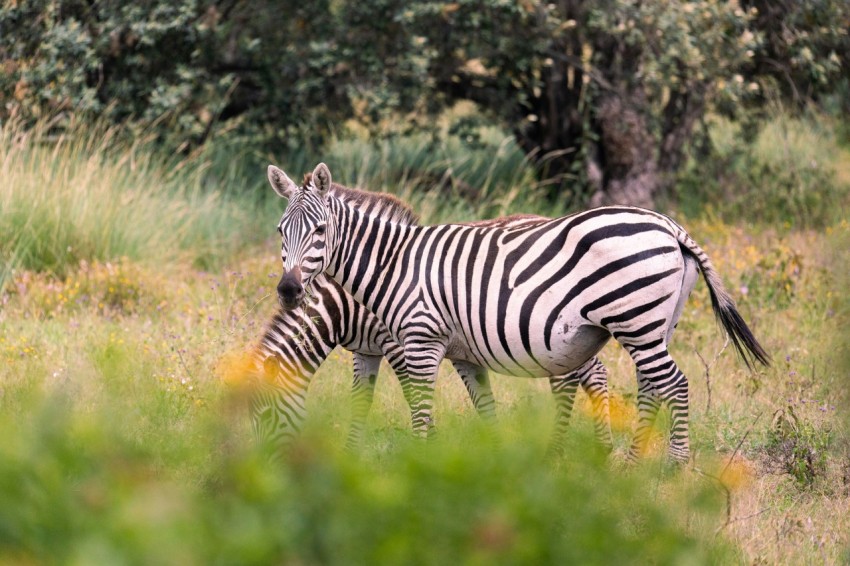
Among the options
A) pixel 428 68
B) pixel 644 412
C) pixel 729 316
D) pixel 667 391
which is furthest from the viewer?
pixel 428 68

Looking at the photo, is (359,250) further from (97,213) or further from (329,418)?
(97,213)

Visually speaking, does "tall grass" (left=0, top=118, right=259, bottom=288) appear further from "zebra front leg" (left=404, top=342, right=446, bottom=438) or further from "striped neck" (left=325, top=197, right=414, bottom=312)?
"zebra front leg" (left=404, top=342, right=446, bottom=438)

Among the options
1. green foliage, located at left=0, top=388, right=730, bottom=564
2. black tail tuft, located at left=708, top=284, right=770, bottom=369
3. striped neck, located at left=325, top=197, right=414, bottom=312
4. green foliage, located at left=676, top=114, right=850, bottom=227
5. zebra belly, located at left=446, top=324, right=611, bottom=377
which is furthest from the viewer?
green foliage, located at left=676, top=114, right=850, bottom=227

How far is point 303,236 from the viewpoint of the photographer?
17.6 ft

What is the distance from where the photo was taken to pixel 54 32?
35.8 ft

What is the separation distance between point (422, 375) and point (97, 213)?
17.4ft

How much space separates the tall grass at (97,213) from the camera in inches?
372

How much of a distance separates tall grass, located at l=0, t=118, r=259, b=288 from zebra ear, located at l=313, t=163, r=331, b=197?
441 centimetres

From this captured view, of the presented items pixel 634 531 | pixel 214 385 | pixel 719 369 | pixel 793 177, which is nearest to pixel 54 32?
pixel 214 385

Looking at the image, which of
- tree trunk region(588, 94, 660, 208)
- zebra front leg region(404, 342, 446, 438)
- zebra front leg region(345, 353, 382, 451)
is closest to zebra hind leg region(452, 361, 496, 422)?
zebra front leg region(404, 342, 446, 438)

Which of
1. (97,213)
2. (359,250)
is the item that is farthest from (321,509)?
(97,213)

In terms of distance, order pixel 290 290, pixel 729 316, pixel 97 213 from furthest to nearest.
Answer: pixel 97 213
pixel 729 316
pixel 290 290

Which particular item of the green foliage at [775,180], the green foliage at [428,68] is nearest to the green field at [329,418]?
the green foliage at [775,180]

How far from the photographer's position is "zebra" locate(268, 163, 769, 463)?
5141 mm
